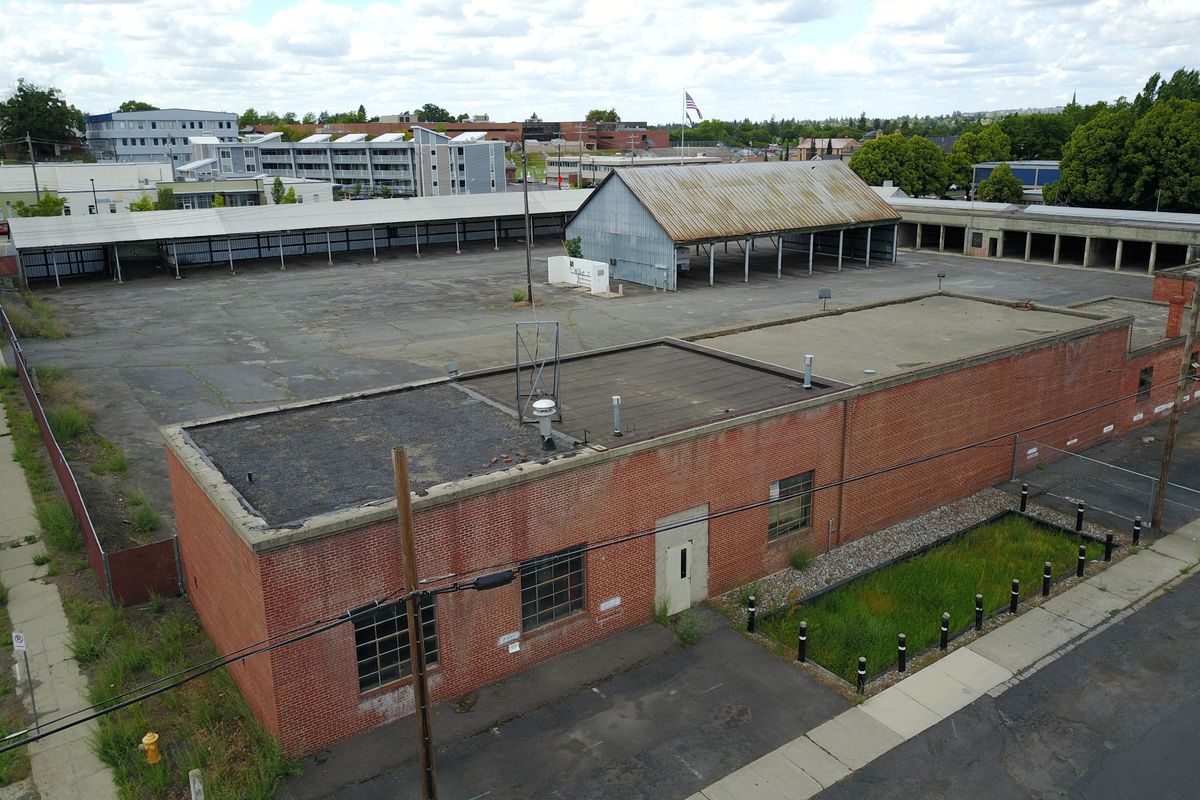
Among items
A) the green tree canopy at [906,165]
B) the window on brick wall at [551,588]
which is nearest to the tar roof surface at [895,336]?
the window on brick wall at [551,588]

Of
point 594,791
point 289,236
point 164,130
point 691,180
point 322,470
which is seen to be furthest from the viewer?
point 164,130

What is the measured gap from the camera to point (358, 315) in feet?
158

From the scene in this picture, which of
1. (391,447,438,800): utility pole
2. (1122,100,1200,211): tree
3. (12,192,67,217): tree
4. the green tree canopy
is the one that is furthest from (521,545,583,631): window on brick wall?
the green tree canopy

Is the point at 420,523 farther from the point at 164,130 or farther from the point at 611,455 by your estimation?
the point at 164,130

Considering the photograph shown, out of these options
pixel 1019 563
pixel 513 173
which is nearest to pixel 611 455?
pixel 1019 563

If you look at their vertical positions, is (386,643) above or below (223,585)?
below

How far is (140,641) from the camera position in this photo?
18297 millimetres

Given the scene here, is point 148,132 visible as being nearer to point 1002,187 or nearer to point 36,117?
point 36,117

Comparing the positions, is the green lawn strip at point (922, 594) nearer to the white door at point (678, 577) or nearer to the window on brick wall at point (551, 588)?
the white door at point (678, 577)

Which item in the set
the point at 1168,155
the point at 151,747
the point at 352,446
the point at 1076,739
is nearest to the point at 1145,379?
the point at 1076,739

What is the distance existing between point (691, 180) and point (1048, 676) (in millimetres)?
46921

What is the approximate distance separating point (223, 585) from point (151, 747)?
305cm

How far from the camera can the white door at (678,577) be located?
63.6 ft

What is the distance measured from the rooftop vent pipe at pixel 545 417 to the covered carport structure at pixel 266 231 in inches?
1964
